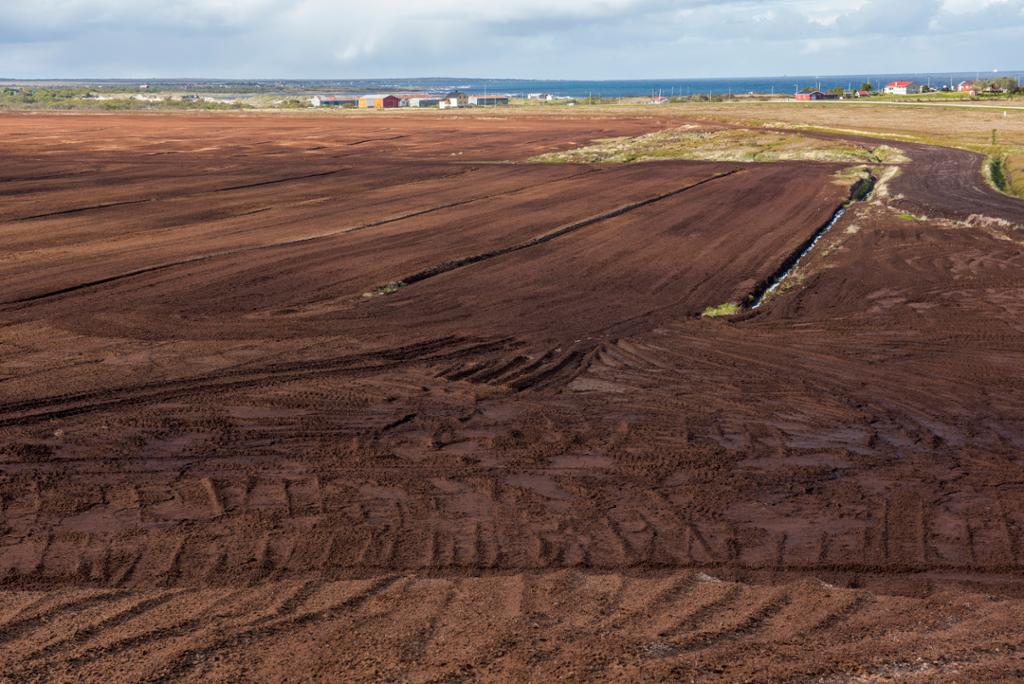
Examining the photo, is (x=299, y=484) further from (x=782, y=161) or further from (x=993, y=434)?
(x=782, y=161)

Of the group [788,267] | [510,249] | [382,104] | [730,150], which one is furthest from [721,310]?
[382,104]

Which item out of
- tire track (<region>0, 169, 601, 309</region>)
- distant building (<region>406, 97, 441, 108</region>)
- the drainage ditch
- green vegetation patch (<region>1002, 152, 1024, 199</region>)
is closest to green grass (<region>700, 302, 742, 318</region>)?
the drainage ditch

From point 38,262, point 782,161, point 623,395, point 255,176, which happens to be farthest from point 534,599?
point 782,161

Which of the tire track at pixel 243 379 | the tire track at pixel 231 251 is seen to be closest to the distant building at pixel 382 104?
the tire track at pixel 231 251

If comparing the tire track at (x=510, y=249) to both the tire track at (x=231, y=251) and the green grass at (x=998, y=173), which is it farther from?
the green grass at (x=998, y=173)

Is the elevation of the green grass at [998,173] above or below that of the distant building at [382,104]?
below

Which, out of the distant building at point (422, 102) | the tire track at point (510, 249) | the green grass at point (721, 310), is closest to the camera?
the green grass at point (721, 310)

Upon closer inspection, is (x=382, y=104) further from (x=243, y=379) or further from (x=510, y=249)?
(x=243, y=379)
